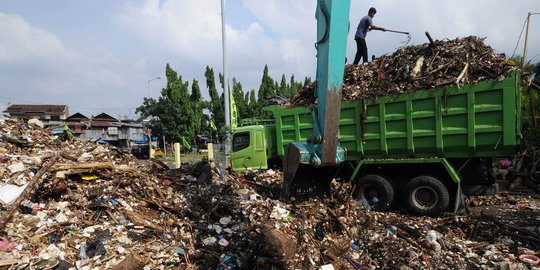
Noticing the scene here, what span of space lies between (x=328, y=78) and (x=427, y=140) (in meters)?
3.08

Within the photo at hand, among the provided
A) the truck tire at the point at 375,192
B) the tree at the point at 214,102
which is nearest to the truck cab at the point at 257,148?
the truck tire at the point at 375,192

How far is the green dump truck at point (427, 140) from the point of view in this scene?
545 centimetres

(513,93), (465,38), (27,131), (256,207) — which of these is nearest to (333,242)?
(256,207)

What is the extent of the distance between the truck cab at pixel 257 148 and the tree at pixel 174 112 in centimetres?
1958

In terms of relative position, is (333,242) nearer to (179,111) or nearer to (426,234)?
(426,234)

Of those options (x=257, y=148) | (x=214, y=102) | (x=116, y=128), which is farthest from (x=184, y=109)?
(x=257, y=148)

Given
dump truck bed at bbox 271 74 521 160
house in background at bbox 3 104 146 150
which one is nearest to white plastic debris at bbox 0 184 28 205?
dump truck bed at bbox 271 74 521 160

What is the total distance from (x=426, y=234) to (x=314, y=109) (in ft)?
7.59

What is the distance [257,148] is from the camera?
8070mm

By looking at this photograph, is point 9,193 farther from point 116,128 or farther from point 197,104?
point 116,128

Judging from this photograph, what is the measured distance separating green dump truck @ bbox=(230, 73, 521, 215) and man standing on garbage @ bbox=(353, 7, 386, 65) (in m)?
2.02

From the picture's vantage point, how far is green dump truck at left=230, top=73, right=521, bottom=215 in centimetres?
545

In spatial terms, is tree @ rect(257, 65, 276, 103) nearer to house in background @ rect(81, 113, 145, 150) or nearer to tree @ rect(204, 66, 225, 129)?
tree @ rect(204, 66, 225, 129)

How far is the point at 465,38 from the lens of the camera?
6566 millimetres
